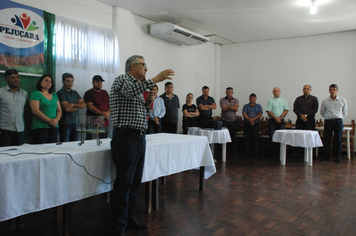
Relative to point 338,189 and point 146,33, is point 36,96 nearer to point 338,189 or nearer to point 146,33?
point 146,33

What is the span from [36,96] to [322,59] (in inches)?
277

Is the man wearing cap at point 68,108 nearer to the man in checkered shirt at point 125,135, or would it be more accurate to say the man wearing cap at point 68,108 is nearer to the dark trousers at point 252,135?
the man in checkered shirt at point 125,135

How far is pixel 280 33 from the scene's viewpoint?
7.85 m

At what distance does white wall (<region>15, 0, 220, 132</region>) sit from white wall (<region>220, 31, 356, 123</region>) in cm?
72

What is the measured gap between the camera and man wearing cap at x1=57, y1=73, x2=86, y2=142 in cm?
449

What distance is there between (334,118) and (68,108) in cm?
547

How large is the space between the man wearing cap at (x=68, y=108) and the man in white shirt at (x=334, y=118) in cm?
520

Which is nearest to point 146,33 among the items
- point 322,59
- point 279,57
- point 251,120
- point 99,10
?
point 99,10

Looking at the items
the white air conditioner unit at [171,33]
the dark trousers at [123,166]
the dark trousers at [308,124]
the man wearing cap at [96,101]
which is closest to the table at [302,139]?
the dark trousers at [308,124]

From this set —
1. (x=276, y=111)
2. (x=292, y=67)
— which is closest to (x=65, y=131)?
(x=276, y=111)

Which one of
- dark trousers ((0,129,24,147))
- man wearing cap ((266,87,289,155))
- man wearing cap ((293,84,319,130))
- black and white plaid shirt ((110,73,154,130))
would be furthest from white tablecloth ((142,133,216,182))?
man wearing cap ((293,84,319,130))

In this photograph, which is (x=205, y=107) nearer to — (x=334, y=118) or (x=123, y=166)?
(x=334, y=118)

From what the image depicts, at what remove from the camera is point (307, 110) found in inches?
265

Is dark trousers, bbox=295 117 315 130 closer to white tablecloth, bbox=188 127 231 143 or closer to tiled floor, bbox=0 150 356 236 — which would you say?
tiled floor, bbox=0 150 356 236
